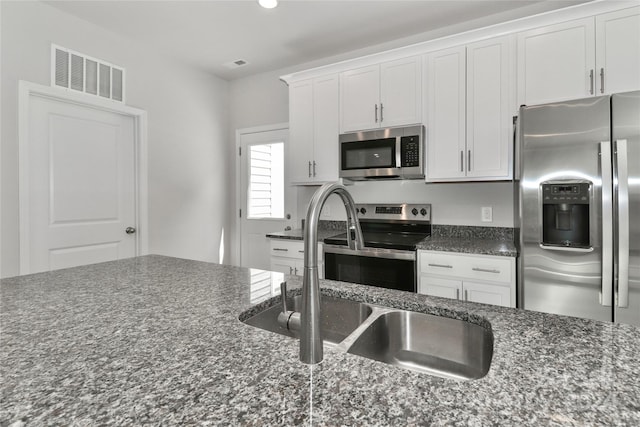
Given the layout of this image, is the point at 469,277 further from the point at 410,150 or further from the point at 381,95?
the point at 381,95

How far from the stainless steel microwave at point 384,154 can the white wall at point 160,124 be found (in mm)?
1825

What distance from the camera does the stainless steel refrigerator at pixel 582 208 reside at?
5.63ft

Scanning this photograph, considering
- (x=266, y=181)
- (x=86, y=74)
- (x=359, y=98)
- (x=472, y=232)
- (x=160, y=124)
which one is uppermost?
(x=86, y=74)

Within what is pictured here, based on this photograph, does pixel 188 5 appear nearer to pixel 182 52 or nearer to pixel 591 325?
pixel 182 52

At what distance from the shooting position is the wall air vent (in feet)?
8.63

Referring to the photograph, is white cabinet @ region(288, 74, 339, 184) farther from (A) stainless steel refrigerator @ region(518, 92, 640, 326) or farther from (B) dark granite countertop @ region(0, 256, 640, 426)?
(B) dark granite countertop @ region(0, 256, 640, 426)

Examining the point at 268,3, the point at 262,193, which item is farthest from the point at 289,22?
the point at 262,193

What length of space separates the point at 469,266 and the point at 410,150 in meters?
0.99

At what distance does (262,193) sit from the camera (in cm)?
405

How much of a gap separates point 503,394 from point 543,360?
0.18 meters

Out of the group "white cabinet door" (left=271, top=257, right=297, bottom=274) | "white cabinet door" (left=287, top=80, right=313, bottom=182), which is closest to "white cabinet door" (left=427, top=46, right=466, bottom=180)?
"white cabinet door" (left=287, top=80, right=313, bottom=182)

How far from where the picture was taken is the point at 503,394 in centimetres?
55

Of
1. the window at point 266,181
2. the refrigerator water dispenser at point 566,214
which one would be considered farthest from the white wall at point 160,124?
the refrigerator water dispenser at point 566,214

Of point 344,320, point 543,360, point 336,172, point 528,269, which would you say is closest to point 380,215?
point 336,172
